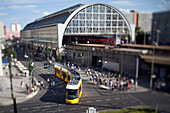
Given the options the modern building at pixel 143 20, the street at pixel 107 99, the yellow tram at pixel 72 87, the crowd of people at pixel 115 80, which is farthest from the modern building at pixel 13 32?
the modern building at pixel 143 20

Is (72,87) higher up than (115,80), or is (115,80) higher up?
(115,80)

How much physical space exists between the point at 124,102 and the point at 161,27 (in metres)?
1.96

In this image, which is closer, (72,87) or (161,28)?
(161,28)

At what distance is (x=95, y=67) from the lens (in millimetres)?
3715

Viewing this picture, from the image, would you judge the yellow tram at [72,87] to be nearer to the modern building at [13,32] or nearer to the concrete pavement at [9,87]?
the concrete pavement at [9,87]

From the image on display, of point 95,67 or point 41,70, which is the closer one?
point 95,67

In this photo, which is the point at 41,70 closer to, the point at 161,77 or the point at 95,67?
the point at 95,67

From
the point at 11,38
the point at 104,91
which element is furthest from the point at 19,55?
the point at 104,91

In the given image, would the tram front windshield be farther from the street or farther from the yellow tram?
the street

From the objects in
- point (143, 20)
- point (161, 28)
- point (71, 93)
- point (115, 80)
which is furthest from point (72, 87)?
point (161, 28)

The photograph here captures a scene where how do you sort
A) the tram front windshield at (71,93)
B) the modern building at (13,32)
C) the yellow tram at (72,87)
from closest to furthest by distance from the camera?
the modern building at (13,32) < the yellow tram at (72,87) < the tram front windshield at (71,93)

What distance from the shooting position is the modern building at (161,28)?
7.67 ft

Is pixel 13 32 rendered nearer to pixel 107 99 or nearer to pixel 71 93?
pixel 107 99

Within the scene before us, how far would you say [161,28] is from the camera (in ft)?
7.89
